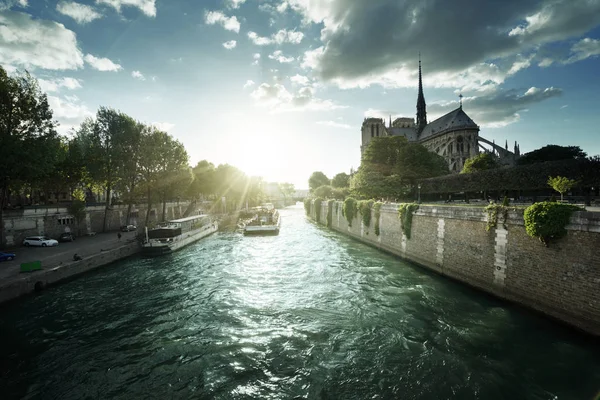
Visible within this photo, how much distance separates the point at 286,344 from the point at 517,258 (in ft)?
39.9

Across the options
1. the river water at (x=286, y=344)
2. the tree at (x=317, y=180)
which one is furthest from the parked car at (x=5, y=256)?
the tree at (x=317, y=180)

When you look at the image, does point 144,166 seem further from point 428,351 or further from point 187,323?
point 428,351

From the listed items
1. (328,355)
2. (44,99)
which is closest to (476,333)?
(328,355)

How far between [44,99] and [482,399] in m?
37.1

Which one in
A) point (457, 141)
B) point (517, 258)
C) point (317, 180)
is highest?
point (457, 141)

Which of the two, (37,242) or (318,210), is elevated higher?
(318,210)

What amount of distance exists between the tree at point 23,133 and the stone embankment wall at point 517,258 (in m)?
33.2

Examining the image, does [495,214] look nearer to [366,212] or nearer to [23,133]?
[366,212]

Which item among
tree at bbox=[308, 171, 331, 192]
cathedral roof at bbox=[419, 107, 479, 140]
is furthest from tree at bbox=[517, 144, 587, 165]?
tree at bbox=[308, 171, 331, 192]

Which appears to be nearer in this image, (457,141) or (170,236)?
(170,236)

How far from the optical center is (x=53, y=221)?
103 ft

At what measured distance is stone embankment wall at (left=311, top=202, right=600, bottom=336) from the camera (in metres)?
10.8

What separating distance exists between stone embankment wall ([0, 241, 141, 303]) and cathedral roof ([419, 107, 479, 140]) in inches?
3682

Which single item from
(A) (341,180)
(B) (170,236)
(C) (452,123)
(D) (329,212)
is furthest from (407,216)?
(A) (341,180)
